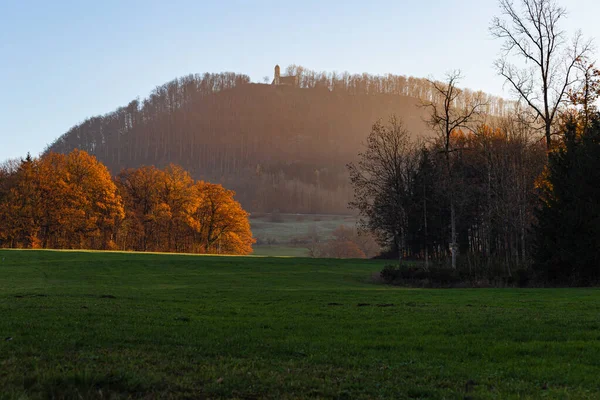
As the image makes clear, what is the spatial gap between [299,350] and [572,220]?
2484 centimetres

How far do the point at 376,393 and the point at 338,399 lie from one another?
1.96 feet

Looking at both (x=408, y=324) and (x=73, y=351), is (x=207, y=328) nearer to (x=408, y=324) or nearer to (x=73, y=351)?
(x=73, y=351)

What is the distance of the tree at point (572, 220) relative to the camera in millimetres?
27547

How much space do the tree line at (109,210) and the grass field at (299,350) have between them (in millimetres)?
57088

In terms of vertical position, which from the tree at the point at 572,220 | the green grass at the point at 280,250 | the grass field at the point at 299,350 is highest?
the tree at the point at 572,220

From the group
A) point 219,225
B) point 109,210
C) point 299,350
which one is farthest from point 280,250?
point 299,350

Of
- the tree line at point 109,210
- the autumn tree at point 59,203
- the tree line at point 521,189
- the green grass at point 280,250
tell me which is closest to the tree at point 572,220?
the tree line at point 521,189

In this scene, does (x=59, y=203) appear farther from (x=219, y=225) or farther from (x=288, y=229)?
(x=288, y=229)

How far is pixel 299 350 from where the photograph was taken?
916 centimetres

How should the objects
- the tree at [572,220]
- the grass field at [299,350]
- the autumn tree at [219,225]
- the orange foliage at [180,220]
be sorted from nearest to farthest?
the grass field at [299,350], the tree at [572,220], the orange foliage at [180,220], the autumn tree at [219,225]

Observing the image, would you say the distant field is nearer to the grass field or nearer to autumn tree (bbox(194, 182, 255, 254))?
autumn tree (bbox(194, 182, 255, 254))

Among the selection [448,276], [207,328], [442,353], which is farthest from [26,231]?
[442,353]

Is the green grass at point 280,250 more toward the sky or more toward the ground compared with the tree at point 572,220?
more toward the ground

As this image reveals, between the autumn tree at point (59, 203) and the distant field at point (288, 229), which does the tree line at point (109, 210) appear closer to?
the autumn tree at point (59, 203)
